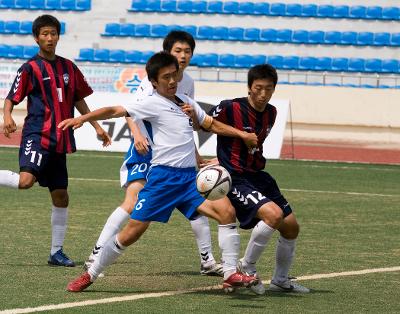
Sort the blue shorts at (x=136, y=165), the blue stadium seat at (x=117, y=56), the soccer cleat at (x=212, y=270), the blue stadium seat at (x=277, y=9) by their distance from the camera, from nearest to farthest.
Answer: the blue shorts at (x=136, y=165), the soccer cleat at (x=212, y=270), the blue stadium seat at (x=277, y=9), the blue stadium seat at (x=117, y=56)

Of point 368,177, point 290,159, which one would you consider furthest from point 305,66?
point 368,177

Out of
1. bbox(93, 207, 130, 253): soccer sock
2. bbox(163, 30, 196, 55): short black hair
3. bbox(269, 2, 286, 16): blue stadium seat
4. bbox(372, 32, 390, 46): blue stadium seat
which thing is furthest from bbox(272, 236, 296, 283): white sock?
bbox(269, 2, 286, 16): blue stadium seat

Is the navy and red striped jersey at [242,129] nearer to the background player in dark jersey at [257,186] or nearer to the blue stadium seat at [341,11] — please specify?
the background player in dark jersey at [257,186]

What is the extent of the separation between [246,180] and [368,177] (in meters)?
11.4

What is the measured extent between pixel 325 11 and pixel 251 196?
24.2 m

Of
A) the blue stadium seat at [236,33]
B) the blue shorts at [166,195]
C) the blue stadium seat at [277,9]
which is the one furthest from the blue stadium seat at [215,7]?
the blue shorts at [166,195]

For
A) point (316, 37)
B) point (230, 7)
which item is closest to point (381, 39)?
point (316, 37)

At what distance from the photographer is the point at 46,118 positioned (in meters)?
9.03

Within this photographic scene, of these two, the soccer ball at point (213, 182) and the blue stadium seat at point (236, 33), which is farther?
the blue stadium seat at point (236, 33)

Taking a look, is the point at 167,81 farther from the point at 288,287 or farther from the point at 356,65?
the point at 356,65

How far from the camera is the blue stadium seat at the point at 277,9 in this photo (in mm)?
31594

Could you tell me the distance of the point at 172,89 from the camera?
757 cm

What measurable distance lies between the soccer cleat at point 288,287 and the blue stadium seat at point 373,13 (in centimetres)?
2375

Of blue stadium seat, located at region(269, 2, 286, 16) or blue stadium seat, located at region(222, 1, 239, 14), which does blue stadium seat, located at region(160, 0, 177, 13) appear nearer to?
blue stadium seat, located at region(222, 1, 239, 14)
